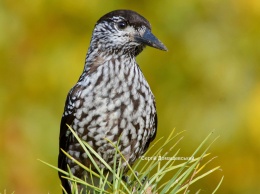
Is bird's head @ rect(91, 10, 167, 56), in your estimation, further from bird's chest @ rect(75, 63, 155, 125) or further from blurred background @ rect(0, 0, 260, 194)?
blurred background @ rect(0, 0, 260, 194)

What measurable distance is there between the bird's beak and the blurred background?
2.93 metres

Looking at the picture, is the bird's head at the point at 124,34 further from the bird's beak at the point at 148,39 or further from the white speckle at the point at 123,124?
the white speckle at the point at 123,124

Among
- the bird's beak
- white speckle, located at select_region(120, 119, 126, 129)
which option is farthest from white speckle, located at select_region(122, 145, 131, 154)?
the bird's beak

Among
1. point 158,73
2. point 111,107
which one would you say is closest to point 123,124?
point 111,107

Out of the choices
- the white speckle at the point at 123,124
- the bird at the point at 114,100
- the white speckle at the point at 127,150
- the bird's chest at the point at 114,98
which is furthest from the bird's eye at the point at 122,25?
the white speckle at the point at 127,150

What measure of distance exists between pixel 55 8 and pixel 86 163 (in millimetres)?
3785

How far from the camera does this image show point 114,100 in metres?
6.03

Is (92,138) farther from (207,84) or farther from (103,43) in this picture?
(207,84)

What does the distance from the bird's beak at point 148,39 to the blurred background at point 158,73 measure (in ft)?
9.60

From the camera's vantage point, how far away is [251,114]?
8.99 meters

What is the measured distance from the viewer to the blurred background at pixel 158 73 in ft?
30.2

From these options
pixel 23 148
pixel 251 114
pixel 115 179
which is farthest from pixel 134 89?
pixel 23 148

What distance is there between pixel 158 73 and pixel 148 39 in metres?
3.44

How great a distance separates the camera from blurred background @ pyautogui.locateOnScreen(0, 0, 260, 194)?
9211mm
